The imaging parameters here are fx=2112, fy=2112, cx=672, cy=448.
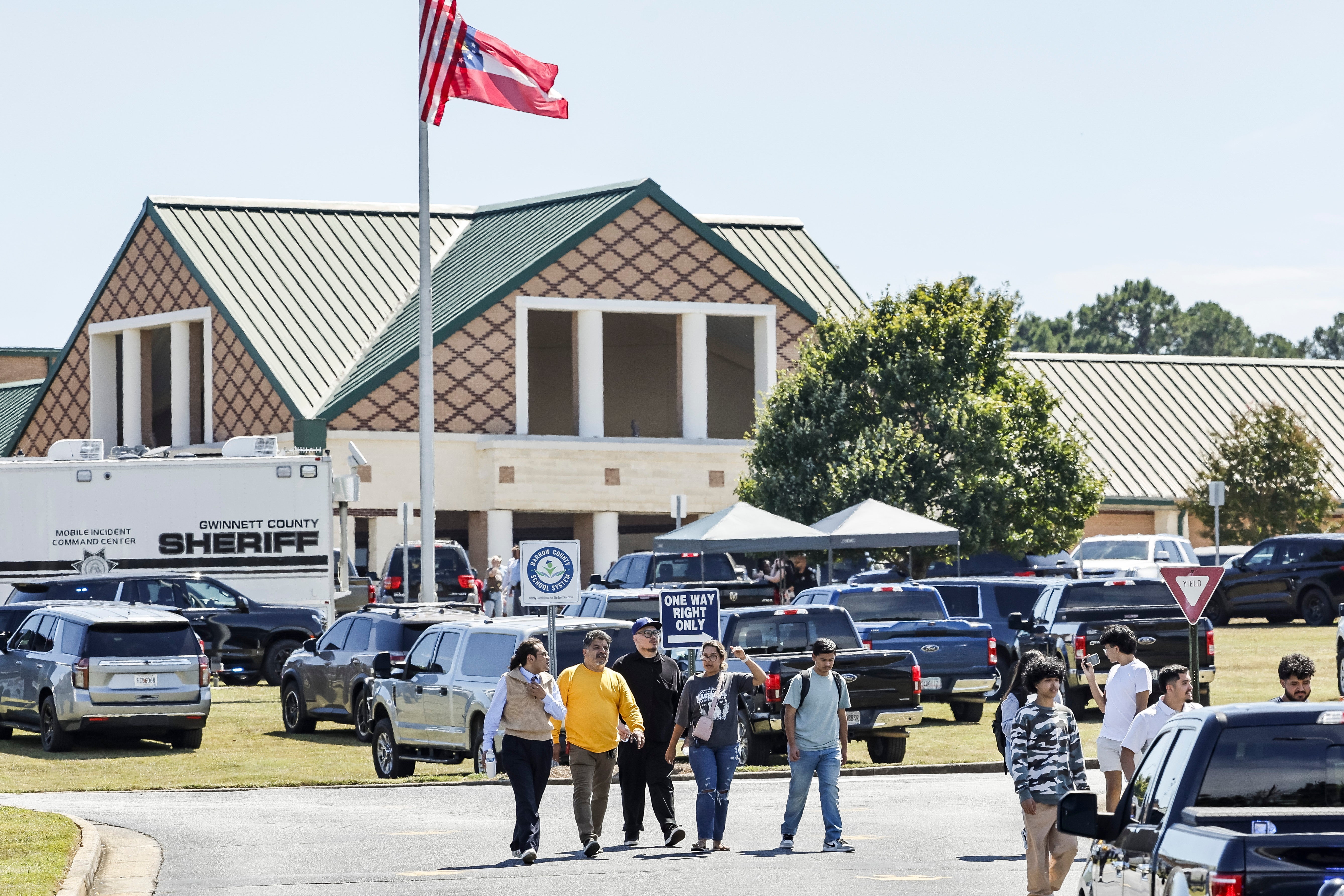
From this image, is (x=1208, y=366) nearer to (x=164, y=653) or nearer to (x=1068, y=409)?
(x=1068, y=409)

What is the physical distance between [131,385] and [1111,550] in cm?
2767

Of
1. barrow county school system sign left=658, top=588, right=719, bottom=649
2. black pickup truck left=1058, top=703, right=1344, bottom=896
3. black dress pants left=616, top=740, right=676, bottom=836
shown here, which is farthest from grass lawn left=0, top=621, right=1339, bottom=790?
black pickup truck left=1058, top=703, right=1344, bottom=896

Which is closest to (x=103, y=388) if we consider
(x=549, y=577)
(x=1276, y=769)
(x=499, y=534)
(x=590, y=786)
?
(x=499, y=534)

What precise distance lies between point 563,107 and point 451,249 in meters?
23.5

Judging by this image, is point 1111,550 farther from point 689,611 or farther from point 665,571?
point 689,611

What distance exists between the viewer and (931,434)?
142 feet

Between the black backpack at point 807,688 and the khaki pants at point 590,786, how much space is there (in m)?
1.41

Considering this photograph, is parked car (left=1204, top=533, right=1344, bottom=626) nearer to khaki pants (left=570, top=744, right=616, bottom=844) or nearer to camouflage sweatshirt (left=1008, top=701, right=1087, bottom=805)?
khaki pants (left=570, top=744, right=616, bottom=844)

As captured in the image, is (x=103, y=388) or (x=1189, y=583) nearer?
(x=1189, y=583)

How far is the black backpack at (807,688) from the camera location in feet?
50.5

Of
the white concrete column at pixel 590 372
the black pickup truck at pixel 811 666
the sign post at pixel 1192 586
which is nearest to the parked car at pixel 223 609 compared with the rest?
the black pickup truck at pixel 811 666

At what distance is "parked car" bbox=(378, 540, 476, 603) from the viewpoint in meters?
40.0

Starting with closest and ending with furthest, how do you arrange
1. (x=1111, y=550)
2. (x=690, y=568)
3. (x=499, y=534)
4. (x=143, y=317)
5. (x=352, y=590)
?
(x=690, y=568) < (x=352, y=590) < (x=1111, y=550) < (x=499, y=534) < (x=143, y=317)

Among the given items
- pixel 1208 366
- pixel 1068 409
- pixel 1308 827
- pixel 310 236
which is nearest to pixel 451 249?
pixel 310 236
